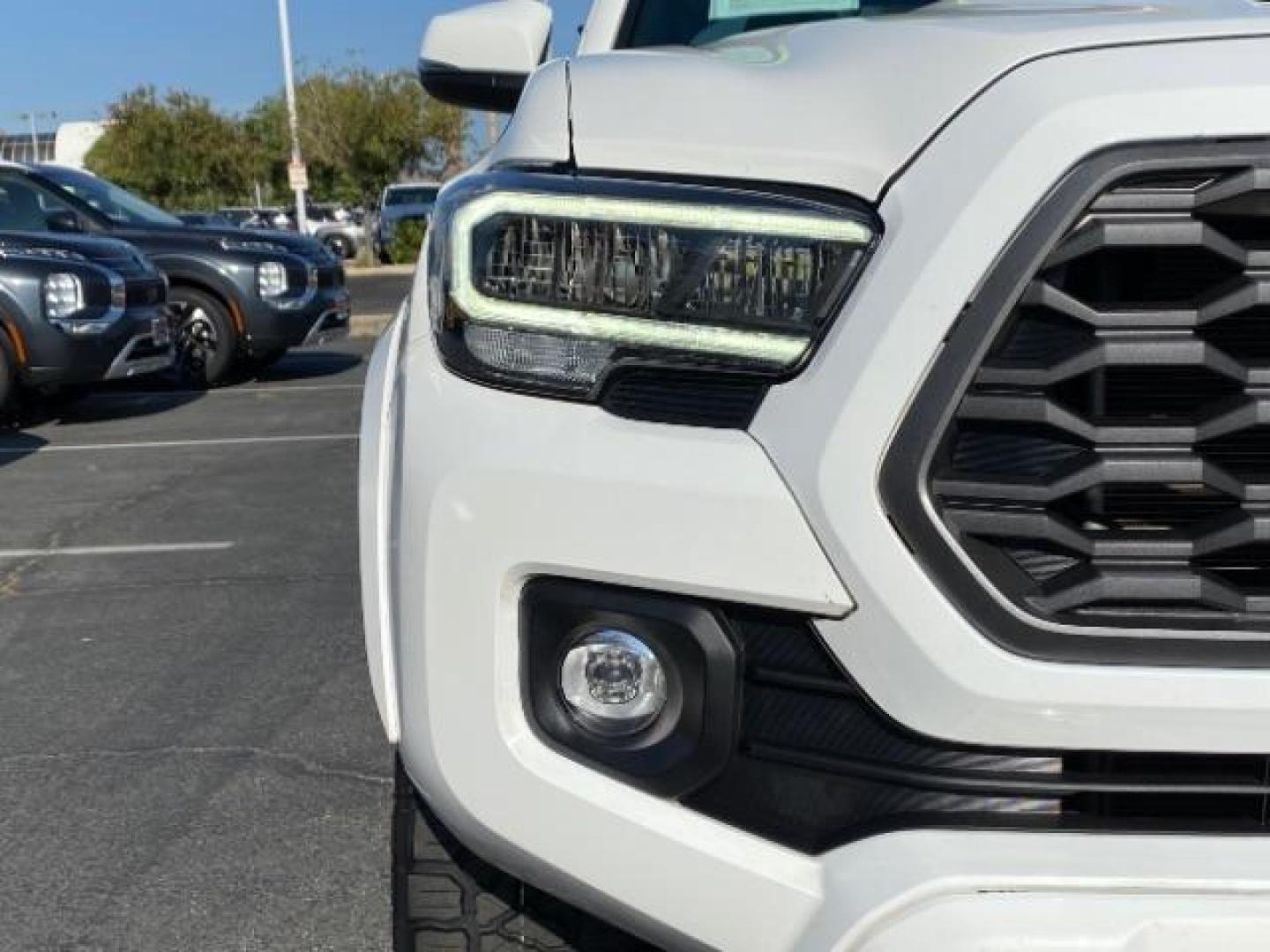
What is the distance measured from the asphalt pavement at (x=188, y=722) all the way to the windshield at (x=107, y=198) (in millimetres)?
4516

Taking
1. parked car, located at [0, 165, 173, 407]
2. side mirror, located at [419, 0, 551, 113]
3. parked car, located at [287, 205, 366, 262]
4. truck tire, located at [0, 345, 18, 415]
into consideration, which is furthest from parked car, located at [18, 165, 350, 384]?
parked car, located at [287, 205, 366, 262]

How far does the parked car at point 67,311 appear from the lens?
29.3 ft

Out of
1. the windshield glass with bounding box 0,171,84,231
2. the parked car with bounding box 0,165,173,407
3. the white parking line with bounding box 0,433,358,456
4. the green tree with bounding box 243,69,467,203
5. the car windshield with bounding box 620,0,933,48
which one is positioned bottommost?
the white parking line with bounding box 0,433,358,456

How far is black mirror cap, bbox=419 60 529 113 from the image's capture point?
2713 millimetres

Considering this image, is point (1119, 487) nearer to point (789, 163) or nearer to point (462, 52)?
point (789, 163)

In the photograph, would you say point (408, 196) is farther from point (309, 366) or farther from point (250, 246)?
point (250, 246)

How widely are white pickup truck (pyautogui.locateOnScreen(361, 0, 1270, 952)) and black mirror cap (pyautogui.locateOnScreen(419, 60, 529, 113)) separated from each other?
112 cm

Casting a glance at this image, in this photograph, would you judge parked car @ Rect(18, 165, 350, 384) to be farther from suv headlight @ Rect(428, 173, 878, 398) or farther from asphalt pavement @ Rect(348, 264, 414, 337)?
suv headlight @ Rect(428, 173, 878, 398)

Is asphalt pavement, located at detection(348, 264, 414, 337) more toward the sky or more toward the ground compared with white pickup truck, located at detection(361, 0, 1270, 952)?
more toward the ground

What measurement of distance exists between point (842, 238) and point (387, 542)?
67 centimetres

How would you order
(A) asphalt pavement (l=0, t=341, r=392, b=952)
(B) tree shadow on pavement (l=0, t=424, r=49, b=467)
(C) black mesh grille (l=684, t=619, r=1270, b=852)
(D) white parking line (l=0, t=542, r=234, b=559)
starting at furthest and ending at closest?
(B) tree shadow on pavement (l=0, t=424, r=49, b=467)
(D) white parking line (l=0, t=542, r=234, b=559)
(A) asphalt pavement (l=0, t=341, r=392, b=952)
(C) black mesh grille (l=684, t=619, r=1270, b=852)

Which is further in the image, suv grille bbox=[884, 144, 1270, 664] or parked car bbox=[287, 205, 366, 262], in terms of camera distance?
parked car bbox=[287, 205, 366, 262]

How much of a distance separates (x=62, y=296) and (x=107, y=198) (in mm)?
2733

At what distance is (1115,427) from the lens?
1489mm
